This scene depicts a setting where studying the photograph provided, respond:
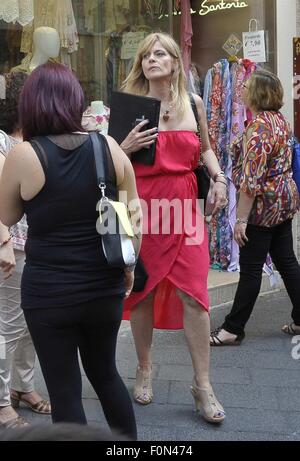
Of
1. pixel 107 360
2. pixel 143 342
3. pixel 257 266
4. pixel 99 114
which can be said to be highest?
pixel 99 114

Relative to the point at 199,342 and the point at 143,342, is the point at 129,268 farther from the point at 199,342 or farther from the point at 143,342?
the point at 143,342

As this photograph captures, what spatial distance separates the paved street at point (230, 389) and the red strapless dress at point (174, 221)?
23.6 inches

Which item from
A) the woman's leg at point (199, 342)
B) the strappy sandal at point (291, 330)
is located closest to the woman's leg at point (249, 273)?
the strappy sandal at point (291, 330)

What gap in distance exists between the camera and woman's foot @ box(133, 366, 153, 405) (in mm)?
3883

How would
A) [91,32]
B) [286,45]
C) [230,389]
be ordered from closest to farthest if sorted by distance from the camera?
[230,389] < [91,32] < [286,45]

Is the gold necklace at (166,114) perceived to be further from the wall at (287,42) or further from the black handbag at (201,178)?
the wall at (287,42)

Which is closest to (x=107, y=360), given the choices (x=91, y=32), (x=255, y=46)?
(x=91, y=32)

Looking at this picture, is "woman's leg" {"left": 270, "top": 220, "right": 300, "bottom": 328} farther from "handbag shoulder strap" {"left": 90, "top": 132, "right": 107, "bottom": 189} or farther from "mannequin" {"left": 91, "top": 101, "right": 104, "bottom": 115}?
"handbag shoulder strap" {"left": 90, "top": 132, "right": 107, "bottom": 189}

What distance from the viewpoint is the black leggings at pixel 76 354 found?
264 cm

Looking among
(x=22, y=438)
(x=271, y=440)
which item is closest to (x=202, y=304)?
(x=271, y=440)

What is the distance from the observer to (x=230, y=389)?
4133mm

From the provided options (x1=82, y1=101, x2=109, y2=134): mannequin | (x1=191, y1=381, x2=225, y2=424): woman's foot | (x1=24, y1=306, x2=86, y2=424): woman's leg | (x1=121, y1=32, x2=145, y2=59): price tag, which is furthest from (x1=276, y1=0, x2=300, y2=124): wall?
(x1=24, y1=306, x2=86, y2=424): woman's leg

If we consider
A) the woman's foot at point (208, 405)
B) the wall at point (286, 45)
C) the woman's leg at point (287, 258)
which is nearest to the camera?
the woman's foot at point (208, 405)

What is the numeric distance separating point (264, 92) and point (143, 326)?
1.85 m
